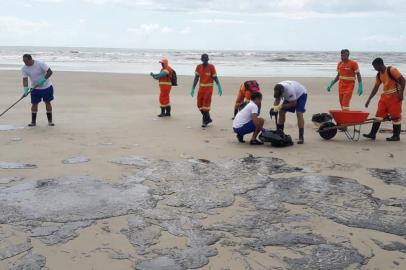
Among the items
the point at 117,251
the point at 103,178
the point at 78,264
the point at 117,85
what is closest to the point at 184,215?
the point at 117,251

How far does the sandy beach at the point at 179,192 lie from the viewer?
3287mm

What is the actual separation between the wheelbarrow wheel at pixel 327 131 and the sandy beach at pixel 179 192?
237mm

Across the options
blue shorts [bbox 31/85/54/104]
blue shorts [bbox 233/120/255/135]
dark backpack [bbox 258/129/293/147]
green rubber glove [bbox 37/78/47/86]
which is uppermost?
green rubber glove [bbox 37/78/47/86]

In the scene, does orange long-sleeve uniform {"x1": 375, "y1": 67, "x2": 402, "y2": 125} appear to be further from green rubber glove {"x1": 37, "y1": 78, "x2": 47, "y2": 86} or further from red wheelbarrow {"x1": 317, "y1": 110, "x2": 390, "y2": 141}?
green rubber glove {"x1": 37, "y1": 78, "x2": 47, "y2": 86}

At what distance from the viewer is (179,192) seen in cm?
468

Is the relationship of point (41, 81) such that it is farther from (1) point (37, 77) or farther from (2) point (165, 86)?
(2) point (165, 86)

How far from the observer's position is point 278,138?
6840mm

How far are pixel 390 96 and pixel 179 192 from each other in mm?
4516

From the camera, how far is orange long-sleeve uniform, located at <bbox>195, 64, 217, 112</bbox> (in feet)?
28.9

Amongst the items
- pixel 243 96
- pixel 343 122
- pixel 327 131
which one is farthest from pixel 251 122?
pixel 243 96

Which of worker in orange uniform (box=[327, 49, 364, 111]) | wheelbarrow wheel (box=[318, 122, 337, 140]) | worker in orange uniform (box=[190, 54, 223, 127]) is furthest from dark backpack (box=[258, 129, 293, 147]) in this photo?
worker in orange uniform (box=[327, 49, 364, 111])

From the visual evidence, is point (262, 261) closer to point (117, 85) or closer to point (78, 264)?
point (78, 264)

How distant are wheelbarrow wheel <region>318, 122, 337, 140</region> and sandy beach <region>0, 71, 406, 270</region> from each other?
237 millimetres

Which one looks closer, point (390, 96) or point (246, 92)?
point (390, 96)
